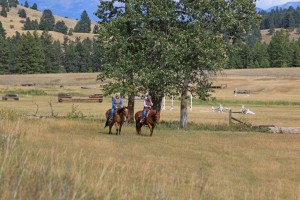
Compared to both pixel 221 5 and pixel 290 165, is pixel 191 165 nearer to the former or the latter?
pixel 290 165

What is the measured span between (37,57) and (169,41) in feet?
385

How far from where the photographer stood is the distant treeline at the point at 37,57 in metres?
142

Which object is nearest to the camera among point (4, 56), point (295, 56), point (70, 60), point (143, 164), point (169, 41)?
point (143, 164)

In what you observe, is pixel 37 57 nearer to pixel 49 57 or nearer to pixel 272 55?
pixel 49 57

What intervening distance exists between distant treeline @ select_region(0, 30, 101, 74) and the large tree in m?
98.5

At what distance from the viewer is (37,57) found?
480 feet

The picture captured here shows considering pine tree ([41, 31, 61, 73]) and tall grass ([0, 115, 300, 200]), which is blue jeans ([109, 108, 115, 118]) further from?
pine tree ([41, 31, 61, 73])

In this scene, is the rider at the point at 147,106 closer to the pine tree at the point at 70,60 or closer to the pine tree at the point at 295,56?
the pine tree at the point at 295,56

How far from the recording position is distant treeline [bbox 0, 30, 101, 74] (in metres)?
142

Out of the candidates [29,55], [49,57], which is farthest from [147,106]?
[49,57]

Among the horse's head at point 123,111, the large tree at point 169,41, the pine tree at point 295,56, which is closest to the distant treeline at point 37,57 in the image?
the pine tree at point 295,56

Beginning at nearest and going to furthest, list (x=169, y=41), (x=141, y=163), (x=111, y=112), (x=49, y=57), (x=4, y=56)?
(x=141, y=163)
(x=111, y=112)
(x=169, y=41)
(x=4, y=56)
(x=49, y=57)

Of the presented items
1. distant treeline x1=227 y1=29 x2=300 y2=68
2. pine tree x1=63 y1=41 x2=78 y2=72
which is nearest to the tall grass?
distant treeline x1=227 y1=29 x2=300 y2=68

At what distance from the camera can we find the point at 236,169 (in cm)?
1848
